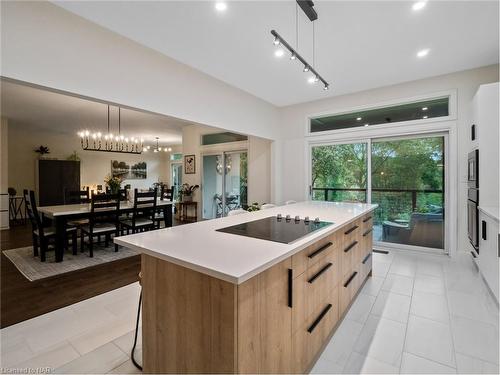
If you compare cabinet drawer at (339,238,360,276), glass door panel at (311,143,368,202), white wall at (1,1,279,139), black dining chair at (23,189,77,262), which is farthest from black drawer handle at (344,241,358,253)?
black dining chair at (23,189,77,262)

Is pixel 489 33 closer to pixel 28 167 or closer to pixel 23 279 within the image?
pixel 23 279

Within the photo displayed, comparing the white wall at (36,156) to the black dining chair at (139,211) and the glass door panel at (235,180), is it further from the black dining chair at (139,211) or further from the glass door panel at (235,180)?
the glass door panel at (235,180)

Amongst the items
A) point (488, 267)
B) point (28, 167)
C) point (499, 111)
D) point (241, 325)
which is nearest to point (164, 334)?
point (241, 325)

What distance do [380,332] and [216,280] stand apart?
1768 millimetres

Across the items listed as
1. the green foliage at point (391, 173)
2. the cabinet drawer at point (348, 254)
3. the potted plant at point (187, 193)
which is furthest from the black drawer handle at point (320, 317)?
the potted plant at point (187, 193)

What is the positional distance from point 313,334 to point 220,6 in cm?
288

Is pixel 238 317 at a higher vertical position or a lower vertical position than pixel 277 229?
lower

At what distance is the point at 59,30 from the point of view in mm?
→ 2309

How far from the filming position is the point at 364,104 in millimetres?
4562

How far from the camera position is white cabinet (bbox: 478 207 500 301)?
2.33 meters

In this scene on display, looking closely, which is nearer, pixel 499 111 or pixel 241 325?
pixel 241 325

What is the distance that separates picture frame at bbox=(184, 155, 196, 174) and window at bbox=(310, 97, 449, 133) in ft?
11.2

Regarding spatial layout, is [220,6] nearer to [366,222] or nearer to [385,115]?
[366,222]

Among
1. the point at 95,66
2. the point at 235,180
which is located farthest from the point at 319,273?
the point at 235,180
